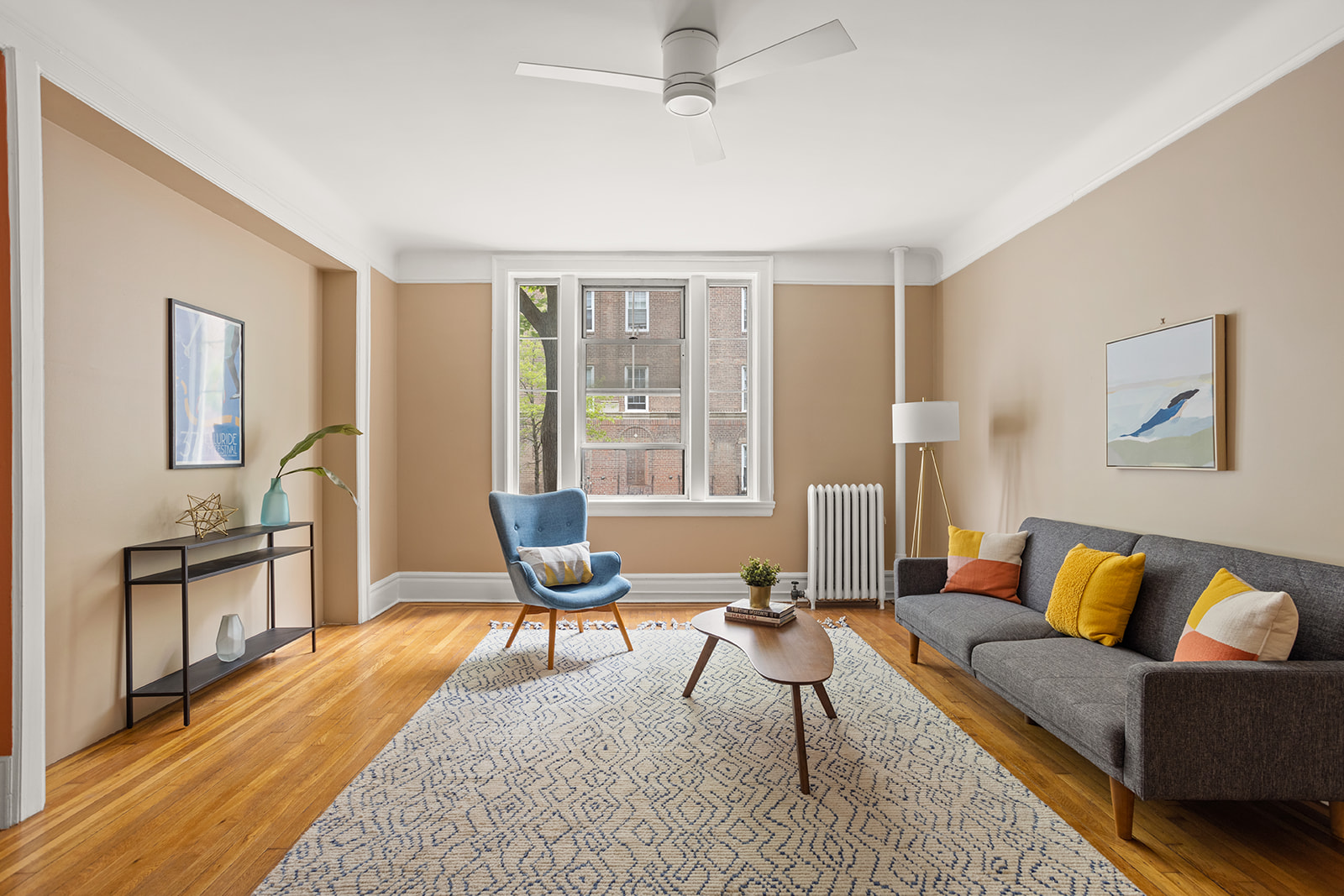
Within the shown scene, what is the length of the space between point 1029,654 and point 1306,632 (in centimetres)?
82

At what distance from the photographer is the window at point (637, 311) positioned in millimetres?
5668

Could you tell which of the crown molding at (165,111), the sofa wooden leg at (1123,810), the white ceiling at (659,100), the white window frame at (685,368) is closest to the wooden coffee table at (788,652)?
the sofa wooden leg at (1123,810)

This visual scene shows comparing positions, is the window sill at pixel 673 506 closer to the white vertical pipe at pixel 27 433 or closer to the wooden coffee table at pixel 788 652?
the wooden coffee table at pixel 788 652

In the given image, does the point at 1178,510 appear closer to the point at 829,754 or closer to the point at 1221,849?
the point at 1221,849

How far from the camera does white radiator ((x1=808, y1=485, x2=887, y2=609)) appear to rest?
17.4 ft

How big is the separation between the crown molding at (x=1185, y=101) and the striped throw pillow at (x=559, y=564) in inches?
128

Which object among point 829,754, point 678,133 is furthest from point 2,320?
point 829,754

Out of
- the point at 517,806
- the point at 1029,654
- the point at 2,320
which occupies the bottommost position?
the point at 517,806

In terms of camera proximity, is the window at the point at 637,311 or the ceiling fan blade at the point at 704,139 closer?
the ceiling fan blade at the point at 704,139

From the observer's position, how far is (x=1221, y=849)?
6.73ft

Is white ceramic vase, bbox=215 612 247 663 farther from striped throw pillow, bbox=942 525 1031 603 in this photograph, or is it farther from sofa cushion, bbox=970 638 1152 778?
striped throw pillow, bbox=942 525 1031 603

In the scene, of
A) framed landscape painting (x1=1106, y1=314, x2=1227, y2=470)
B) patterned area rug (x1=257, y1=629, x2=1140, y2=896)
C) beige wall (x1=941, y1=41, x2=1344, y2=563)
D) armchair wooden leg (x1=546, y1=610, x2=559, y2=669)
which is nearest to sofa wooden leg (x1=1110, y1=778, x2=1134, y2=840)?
patterned area rug (x1=257, y1=629, x2=1140, y2=896)

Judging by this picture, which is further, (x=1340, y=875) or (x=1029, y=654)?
(x=1029, y=654)

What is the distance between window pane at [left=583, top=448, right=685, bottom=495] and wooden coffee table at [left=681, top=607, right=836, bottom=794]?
2.18 meters
